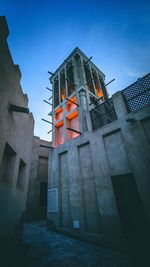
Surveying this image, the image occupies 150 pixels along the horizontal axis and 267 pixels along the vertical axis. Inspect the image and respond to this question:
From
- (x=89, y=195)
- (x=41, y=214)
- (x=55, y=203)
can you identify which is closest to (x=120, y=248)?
(x=89, y=195)

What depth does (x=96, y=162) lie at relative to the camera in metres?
7.29

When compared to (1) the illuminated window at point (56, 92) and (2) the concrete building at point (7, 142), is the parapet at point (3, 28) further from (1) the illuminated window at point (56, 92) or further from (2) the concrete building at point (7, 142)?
(1) the illuminated window at point (56, 92)

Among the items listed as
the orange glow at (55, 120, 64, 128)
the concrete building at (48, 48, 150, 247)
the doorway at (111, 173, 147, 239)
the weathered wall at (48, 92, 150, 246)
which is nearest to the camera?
the doorway at (111, 173, 147, 239)

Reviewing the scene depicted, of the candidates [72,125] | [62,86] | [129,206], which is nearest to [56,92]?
[62,86]

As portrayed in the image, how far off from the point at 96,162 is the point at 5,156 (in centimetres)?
482

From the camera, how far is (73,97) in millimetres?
13508

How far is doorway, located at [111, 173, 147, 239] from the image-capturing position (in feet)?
17.2

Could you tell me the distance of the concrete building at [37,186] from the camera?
12.9 m

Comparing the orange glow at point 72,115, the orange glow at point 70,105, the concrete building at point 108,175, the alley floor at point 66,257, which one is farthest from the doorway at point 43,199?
the orange glow at point 70,105

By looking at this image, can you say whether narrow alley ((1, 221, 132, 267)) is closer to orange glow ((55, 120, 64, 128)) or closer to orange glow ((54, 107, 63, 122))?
orange glow ((55, 120, 64, 128))

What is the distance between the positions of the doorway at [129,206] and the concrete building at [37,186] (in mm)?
8265

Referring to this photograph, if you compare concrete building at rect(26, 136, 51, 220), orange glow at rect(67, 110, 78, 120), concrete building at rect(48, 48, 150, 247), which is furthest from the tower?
concrete building at rect(26, 136, 51, 220)

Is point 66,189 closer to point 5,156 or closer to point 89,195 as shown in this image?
point 89,195

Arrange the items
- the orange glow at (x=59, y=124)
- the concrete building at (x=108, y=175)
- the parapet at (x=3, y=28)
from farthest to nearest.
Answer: the orange glow at (x=59, y=124)
the concrete building at (x=108, y=175)
the parapet at (x=3, y=28)
